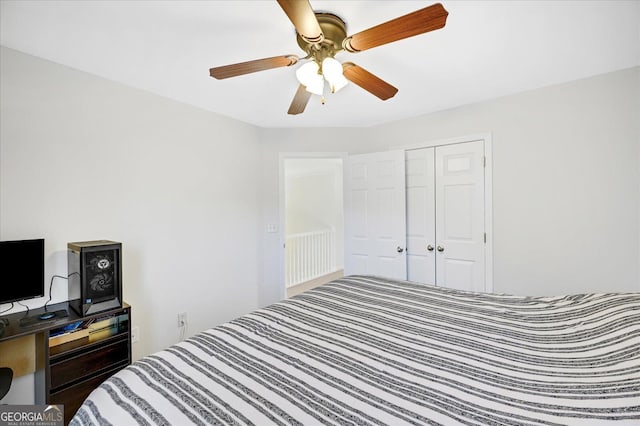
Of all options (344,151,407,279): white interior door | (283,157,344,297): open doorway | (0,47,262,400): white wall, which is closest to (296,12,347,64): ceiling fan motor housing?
(0,47,262,400): white wall

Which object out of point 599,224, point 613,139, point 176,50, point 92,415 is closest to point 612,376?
point 92,415

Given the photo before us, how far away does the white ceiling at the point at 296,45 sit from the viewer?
4.64 ft

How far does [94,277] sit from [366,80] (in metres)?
2.12

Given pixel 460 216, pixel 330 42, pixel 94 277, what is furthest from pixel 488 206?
pixel 94 277

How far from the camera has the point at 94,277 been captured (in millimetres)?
1827

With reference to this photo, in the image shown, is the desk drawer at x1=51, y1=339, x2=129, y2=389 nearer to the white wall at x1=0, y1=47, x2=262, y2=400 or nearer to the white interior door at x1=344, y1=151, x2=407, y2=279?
the white wall at x1=0, y1=47, x2=262, y2=400

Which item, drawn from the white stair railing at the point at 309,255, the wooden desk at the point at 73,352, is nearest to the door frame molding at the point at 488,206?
the white stair railing at the point at 309,255

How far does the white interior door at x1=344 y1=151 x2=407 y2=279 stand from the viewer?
10.4 feet

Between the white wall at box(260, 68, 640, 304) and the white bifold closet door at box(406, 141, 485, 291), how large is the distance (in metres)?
0.15

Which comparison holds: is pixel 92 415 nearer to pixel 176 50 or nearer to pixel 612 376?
pixel 612 376

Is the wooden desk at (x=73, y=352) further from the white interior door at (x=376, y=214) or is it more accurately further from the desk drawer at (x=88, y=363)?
the white interior door at (x=376, y=214)

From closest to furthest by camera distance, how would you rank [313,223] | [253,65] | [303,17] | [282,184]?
[303,17] → [253,65] → [282,184] → [313,223]

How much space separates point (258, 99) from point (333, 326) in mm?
2097

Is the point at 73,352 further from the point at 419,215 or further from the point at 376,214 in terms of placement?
the point at 419,215
